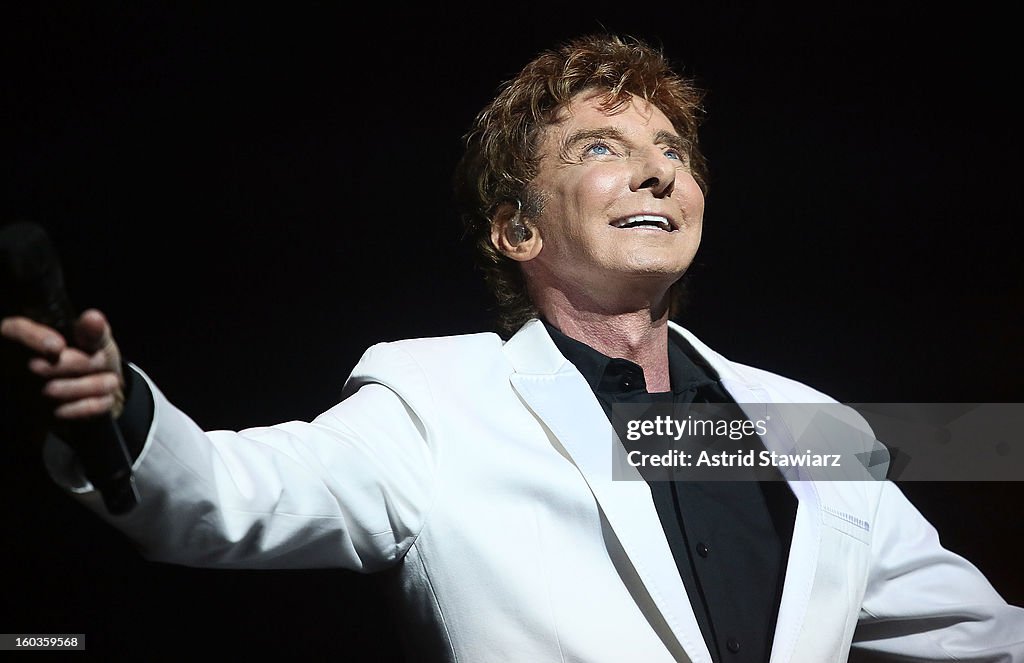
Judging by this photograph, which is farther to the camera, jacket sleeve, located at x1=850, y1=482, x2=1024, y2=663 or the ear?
the ear

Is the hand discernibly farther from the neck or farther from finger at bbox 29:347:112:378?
the neck

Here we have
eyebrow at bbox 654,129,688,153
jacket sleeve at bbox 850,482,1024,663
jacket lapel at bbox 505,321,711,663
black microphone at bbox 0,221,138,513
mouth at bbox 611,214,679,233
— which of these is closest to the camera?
black microphone at bbox 0,221,138,513

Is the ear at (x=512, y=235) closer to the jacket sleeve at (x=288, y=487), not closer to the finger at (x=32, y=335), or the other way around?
the jacket sleeve at (x=288, y=487)

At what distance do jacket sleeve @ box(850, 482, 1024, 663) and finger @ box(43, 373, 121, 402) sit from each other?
1.34m

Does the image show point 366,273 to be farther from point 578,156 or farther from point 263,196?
point 578,156

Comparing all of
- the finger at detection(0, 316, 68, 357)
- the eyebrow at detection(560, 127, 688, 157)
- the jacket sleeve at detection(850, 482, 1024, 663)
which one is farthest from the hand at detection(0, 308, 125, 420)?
the jacket sleeve at detection(850, 482, 1024, 663)

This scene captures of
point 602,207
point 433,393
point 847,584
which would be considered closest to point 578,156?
point 602,207

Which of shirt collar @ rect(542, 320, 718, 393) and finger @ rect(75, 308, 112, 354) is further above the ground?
shirt collar @ rect(542, 320, 718, 393)

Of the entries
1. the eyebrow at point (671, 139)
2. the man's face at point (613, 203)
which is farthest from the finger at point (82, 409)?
the eyebrow at point (671, 139)

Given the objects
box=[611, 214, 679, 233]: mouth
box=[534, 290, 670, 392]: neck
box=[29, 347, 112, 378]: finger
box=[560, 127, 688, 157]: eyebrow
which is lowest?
box=[29, 347, 112, 378]: finger

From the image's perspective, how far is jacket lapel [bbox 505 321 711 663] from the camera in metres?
1.50

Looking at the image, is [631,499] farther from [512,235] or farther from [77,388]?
[77,388]

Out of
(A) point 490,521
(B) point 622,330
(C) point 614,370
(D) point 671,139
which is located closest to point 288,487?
(A) point 490,521

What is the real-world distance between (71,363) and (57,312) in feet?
0.17
